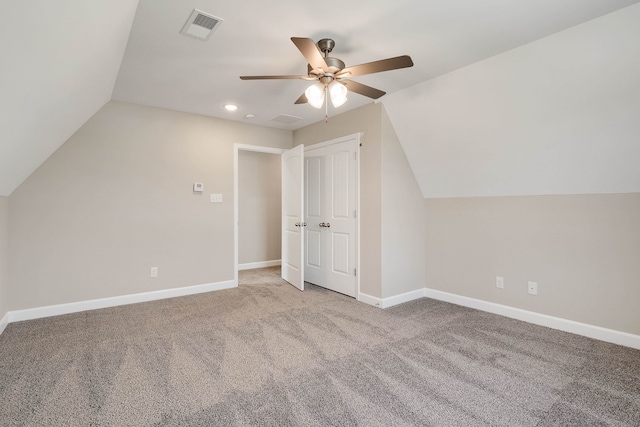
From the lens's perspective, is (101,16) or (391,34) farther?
(391,34)

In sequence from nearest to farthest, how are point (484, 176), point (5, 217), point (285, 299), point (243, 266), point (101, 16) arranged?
point (101, 16), point (5, 217), point (484, 176), point (285, 299), point (243, 266)

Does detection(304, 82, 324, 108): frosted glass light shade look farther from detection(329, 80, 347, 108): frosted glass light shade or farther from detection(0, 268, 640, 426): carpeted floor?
detection(0, 268, 640, 426): carpeted floor

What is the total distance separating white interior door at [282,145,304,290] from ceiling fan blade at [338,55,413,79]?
209 centimetres

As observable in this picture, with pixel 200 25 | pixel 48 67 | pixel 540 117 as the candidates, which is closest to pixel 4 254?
pixel 48 67

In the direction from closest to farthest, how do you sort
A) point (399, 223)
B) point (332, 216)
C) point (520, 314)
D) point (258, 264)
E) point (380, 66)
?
point (380, 66)
point (520, 314)
point (399, 223)
point (332, 216)
point (258, 264)

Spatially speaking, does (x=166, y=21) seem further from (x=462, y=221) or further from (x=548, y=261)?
(x=548, y=261)

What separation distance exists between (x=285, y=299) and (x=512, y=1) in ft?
11.5

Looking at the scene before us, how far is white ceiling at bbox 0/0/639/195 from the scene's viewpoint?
1.54 m

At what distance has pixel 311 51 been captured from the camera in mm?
1930

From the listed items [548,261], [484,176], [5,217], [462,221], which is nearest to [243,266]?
[5,217]

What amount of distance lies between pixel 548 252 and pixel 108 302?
478cm

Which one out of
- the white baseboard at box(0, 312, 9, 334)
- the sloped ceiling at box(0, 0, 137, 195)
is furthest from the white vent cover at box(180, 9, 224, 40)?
the white baseboard at box(0, 312, 9, 334)

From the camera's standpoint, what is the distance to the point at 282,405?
1827mm

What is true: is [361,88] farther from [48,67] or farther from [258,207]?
[258,207]
